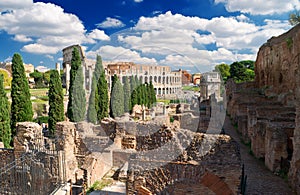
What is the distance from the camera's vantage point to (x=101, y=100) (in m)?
21.4

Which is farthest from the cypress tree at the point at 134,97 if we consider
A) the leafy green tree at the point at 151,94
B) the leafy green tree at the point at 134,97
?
the leafy green tree at the point at 151,94

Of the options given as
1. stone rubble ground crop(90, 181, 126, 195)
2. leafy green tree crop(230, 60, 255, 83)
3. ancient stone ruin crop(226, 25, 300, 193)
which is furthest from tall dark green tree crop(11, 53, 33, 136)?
leafy green tree crop(230, 60, 255, 83)

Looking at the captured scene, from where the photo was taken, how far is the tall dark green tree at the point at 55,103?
15.9 m

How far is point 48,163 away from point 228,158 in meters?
6.10

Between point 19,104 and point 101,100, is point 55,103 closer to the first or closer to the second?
point 19,104

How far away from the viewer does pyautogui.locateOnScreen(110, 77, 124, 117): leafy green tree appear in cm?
2383

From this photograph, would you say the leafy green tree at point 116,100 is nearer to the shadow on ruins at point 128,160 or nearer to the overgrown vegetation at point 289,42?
the shadow on ruins at point 128,160

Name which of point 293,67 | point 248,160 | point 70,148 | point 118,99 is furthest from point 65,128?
point 293,67

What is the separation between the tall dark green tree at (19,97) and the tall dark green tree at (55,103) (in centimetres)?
131

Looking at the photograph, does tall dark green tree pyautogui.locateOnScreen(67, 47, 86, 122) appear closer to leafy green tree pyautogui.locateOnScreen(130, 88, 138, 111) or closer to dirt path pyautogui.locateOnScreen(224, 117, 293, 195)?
leafy green tree pyautogui.locateOnScreen(130, 88, 138, 111)

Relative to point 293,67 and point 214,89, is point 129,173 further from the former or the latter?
point 214,89

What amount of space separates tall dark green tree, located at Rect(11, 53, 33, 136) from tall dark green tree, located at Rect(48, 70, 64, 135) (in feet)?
4.29

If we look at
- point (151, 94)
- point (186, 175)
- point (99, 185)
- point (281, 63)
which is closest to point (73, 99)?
point (99, 185)

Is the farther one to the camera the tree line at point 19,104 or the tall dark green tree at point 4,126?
the tree line at point 19,104
